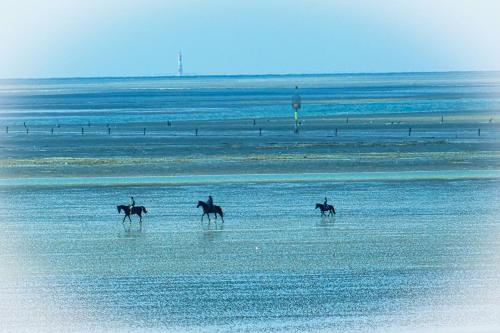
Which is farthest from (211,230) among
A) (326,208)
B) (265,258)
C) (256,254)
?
(265,258)

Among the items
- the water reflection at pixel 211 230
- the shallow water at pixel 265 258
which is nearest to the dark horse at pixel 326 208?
the shallow water at pixel 265 258

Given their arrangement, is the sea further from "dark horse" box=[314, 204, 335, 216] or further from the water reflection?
"dark horse" box=[314, 204, 335, 216]

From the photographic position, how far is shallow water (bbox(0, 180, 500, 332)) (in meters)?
18.8

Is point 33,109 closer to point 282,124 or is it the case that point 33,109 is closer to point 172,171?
point 282,124

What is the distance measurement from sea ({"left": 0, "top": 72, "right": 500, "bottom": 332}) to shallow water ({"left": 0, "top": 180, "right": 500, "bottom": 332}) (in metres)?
0.04

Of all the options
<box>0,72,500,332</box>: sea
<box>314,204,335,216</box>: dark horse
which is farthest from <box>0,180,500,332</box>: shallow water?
<box>314,204,335,216</box>: dark horse

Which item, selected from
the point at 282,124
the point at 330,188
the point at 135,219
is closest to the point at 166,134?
the point at 282,124

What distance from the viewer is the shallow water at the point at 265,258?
18844mm

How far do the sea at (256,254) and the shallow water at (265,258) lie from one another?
40 mm

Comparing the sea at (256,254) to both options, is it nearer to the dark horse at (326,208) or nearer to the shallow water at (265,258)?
the shallow water at (265,258)

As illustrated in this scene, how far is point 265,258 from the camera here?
78.1 feet

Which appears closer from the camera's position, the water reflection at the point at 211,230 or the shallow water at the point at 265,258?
the shallow water at the point at 265,258

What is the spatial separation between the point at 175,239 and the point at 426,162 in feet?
65.3

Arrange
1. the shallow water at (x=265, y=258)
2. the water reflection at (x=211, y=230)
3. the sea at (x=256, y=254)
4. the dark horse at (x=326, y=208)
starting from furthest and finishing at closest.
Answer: the dark horse at (x=326, y=208) < the water reflection at (x=211, y=230) < the shallow water at (x=265, y=258) < the sea at (x=256, y=254)
